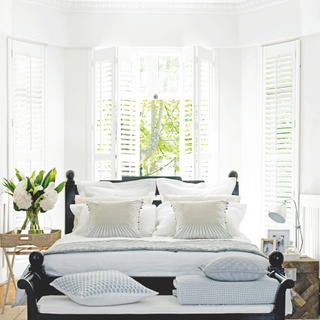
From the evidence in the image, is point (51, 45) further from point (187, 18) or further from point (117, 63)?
point (187, 18)

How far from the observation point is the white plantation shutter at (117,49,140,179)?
14.5 ft

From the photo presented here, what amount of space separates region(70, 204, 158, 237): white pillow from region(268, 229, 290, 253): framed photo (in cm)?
107

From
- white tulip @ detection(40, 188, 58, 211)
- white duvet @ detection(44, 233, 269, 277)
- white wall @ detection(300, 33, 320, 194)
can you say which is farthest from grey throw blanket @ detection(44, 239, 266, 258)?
white wall @ detection(300, 33, 320, 194)

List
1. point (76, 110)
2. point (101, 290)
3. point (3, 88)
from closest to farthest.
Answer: point (101, 290) < point (3, 88) < point (76, 110)

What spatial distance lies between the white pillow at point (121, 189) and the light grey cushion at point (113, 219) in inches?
17.0

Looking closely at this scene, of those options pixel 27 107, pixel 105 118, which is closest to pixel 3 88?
pixel 27 107

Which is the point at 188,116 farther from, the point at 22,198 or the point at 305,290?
the point at 305,290

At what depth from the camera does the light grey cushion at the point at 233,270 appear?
2.02 metres

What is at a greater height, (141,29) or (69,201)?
(141,29)

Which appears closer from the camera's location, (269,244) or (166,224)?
(166,224)

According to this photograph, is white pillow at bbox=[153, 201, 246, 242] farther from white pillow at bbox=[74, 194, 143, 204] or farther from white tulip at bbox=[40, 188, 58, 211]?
white tulip at bbox=[40, 188, 58, 211]

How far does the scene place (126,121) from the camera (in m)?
4.43

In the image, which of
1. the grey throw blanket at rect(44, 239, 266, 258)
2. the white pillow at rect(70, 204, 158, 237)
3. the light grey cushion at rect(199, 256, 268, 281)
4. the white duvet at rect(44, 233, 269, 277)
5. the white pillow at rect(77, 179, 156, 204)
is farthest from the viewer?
the white pillow at rect(77, 179, 156, 204)

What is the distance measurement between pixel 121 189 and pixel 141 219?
1.87 ft
